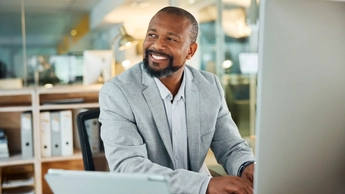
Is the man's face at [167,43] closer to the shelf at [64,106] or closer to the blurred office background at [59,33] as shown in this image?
the shelf at [64,106]

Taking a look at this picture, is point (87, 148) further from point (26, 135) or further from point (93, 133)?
point (26, 135)

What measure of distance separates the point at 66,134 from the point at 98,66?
1.92 feet

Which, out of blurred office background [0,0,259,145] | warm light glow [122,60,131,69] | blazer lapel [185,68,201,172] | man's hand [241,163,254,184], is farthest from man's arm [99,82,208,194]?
blurred office background [0,0,259,145]

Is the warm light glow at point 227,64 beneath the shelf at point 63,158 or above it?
above

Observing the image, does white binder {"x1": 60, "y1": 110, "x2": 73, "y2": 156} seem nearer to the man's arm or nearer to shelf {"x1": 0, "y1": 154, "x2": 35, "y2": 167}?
shelf {"x1": 0, "y1": 154, "x2": 35, "y2": 167}

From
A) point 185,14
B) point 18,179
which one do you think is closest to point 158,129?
point 185,14

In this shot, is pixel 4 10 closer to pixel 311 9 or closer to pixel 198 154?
pixel 198 154

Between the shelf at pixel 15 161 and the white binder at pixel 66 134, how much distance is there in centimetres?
24

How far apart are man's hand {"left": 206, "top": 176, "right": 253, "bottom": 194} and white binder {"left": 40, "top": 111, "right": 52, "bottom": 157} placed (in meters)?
2.14

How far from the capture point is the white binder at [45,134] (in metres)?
2.98

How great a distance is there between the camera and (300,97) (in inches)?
32.9

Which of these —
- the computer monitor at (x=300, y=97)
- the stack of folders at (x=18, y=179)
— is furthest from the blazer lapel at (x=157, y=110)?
the stack of folders at (x=18, y=179)

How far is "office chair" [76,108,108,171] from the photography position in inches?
65.2

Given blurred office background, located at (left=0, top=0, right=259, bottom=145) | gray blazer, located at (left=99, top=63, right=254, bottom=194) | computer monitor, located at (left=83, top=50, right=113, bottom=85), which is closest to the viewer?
gray blazer, located at (left=99, top=63, right=254, bottom=194)
